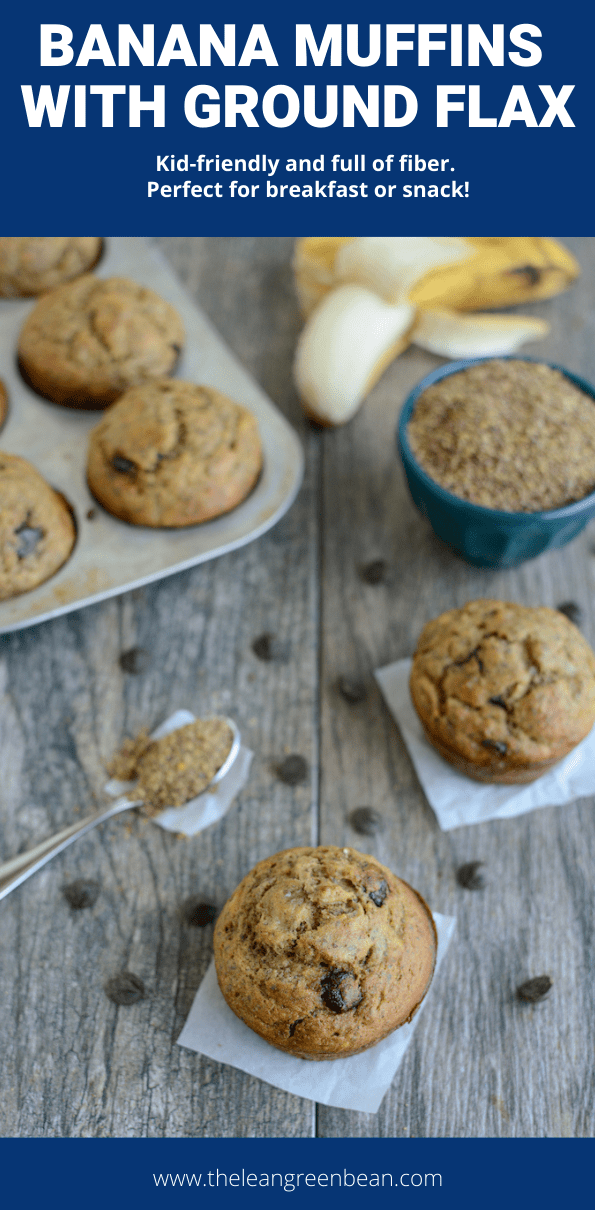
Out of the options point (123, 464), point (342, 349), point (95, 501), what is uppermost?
point (342, 349)

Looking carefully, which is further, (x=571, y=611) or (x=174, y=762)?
(x=571, y=611)

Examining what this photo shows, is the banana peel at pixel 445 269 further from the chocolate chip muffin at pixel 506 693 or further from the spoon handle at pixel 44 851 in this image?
the spoon handle at pixel 44 851

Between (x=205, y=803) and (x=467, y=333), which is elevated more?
(x=467, y=333)

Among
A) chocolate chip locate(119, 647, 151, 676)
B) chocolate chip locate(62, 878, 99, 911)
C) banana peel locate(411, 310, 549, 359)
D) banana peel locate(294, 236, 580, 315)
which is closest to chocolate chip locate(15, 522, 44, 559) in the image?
chocolate chip locate(119, 647, 151, 676)

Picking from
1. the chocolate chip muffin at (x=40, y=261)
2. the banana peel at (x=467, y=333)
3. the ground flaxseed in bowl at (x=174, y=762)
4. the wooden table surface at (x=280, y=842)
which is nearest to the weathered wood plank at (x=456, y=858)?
the wooden table surface at (x=280, y=842)

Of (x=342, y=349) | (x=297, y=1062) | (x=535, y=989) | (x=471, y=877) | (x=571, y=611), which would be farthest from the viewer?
(x=342, y=349)

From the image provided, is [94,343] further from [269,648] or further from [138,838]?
[138,838]

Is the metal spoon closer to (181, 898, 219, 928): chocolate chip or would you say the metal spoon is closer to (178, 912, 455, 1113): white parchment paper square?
(181, 898, 219, 928): chocolate chip

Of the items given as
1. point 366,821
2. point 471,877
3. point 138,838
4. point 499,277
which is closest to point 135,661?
point 138,838
